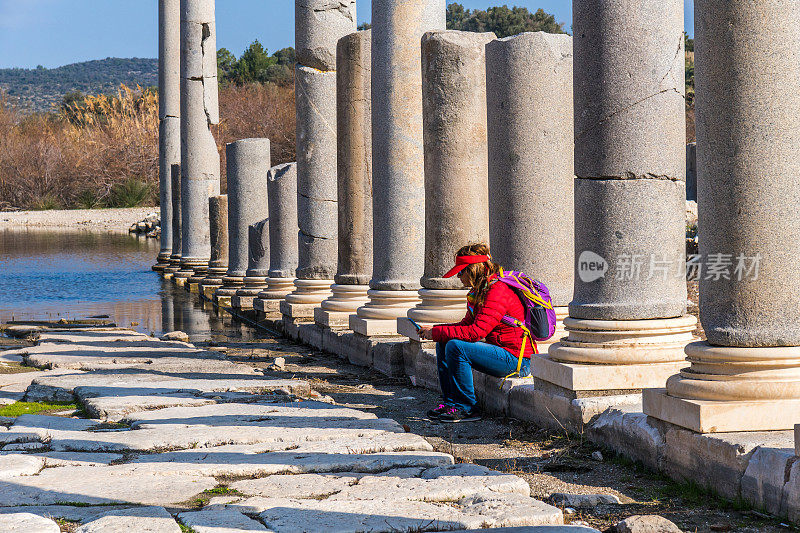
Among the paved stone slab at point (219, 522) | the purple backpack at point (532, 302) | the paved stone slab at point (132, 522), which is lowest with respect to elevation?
the paved stone slab at point (219, 522)

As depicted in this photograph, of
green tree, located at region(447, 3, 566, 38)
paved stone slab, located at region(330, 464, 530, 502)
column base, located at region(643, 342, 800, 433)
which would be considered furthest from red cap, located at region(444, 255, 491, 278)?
green tree, located at region(447, 3, 566, 38)

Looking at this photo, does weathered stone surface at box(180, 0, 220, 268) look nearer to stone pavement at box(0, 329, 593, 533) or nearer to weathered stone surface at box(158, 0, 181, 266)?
weathered stone surface at box(158, 0, 181, 266)

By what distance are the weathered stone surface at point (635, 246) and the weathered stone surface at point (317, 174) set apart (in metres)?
7.50

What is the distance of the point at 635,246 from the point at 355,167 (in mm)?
6148

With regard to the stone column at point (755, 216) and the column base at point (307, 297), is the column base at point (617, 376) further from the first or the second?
the column base at point (307, 297)

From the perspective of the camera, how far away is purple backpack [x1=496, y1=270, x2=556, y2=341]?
7344mm

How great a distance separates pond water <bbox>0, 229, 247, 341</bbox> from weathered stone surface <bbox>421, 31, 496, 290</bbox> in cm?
572

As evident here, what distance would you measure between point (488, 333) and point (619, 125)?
1831mm

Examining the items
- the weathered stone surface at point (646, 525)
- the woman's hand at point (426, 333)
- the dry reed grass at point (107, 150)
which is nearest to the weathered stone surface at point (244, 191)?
the woman's hand at point (426, 333)

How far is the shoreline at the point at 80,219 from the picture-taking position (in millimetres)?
47469

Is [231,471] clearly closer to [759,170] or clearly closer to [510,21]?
[759,170]

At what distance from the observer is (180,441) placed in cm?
606

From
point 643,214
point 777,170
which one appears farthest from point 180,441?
point 777,170

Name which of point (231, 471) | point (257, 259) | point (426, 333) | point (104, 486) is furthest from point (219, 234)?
point (104, 486)
